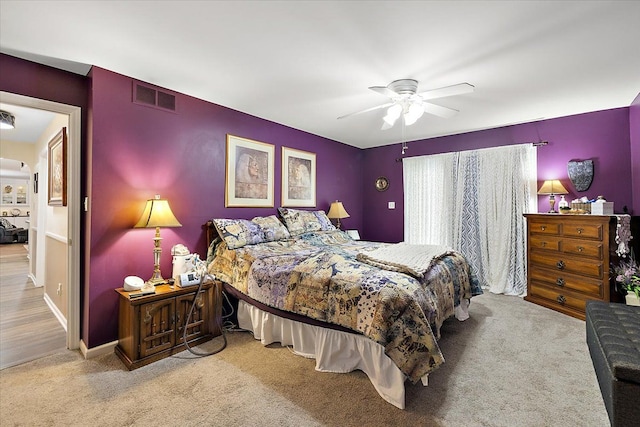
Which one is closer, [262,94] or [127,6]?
[127,6]

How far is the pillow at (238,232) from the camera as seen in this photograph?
295 centimetres

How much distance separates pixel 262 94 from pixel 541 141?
374 centimetres

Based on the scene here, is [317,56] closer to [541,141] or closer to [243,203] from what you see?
[243,203]

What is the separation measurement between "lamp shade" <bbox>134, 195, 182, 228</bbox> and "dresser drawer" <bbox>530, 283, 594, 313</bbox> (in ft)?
13.7

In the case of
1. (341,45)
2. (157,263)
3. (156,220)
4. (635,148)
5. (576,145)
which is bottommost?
(157,263)

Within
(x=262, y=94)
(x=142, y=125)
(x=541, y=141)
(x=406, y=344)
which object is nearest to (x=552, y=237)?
(x=541, y=141)

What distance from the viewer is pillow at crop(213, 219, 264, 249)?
2.95m

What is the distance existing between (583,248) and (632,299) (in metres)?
0.62

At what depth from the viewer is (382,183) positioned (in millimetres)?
5430

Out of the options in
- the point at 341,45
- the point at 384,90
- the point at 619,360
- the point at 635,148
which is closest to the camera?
the point at 619,360

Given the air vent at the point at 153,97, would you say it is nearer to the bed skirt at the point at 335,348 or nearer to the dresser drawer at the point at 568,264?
the bed skirt at the point at 335,348

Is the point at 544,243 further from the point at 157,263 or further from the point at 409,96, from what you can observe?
the point at 157,263

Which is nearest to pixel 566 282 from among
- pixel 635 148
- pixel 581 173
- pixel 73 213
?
pixel 581 173

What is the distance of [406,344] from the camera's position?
67.1 inches
